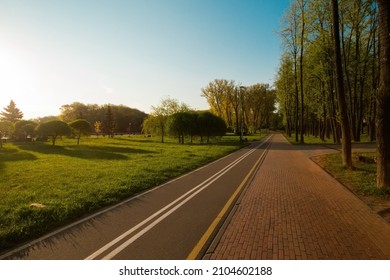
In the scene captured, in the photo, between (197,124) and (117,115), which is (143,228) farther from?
(117,115)

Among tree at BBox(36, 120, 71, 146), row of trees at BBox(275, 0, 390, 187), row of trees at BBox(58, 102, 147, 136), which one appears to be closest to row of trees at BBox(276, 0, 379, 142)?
row of trees at BBox(275, 0, 390, 187)

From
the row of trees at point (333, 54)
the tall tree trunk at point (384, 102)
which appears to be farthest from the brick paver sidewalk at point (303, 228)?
the row of trees at point (333, 54)

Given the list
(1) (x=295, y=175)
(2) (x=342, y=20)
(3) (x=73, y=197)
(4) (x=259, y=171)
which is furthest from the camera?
(2) (x=342, y=20)

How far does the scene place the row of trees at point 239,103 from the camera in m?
68.9

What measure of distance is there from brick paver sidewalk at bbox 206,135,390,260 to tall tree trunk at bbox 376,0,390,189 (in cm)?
143

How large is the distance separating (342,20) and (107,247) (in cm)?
3077

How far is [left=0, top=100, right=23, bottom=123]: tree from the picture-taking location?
3558 inches

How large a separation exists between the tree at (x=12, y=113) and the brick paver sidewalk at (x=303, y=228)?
107 metres

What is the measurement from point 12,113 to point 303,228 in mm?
112048

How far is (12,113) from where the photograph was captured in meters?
91.9

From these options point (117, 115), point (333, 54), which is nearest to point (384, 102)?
point (333, 54)
